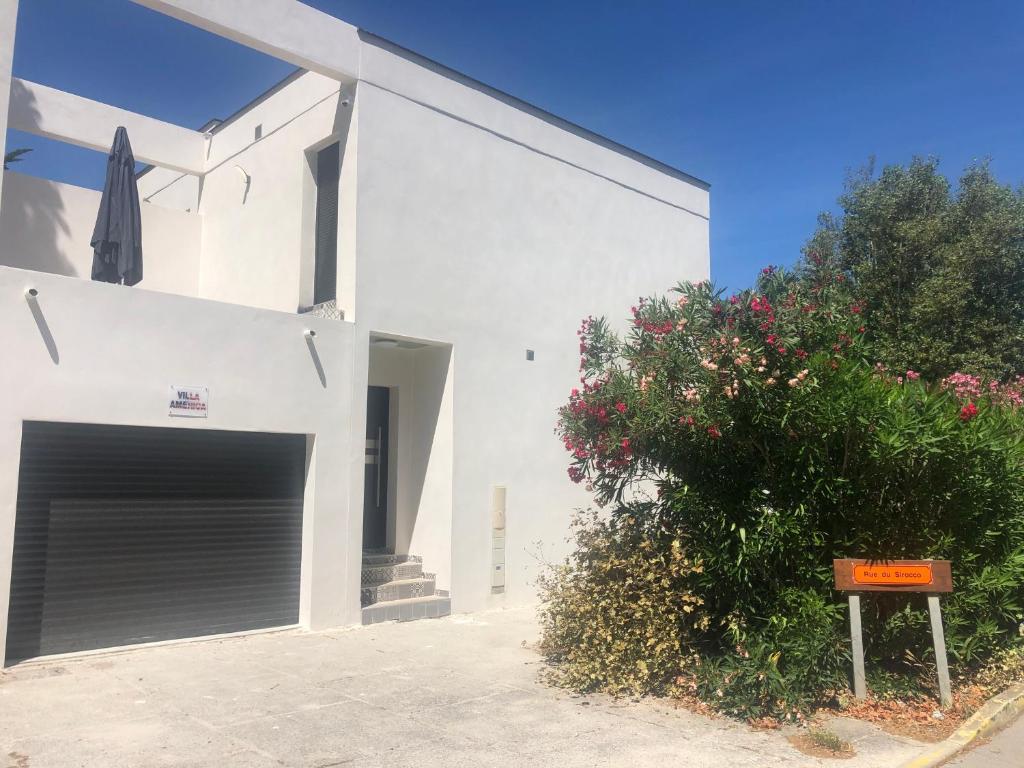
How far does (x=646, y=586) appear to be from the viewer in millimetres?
7531

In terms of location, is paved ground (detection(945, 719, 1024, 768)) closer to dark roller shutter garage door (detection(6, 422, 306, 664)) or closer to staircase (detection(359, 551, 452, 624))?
staircase (detection(359, 551, 452, 624))

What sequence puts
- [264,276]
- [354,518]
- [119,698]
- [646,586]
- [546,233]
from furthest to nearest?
[546,233], [264,276], [354,518], [646,586], [119,698]

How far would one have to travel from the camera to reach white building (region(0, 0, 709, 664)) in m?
8.28

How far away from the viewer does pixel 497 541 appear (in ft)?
39.3

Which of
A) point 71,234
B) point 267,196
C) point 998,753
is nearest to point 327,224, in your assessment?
point 267,196

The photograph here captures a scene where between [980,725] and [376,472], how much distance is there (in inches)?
324

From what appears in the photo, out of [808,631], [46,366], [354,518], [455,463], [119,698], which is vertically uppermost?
[46,366]

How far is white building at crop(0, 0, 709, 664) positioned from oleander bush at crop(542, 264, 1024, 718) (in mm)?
3663

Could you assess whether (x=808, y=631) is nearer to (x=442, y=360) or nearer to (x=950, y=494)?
(x=950, y=494)

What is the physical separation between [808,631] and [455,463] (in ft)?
19.0

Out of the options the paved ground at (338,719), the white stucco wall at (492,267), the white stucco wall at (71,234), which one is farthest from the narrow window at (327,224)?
the paved ground at (338,719)

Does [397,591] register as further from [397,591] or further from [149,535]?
[149,535]

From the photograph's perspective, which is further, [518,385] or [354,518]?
[518,385]

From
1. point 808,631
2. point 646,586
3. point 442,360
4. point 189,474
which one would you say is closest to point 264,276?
point 442,360
